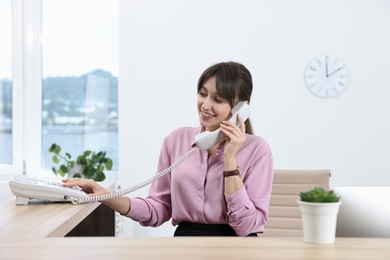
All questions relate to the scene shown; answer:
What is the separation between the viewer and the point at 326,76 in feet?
12.7

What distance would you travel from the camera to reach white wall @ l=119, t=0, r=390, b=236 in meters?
3.86

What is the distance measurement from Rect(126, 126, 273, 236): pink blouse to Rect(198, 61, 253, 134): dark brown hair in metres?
0.15

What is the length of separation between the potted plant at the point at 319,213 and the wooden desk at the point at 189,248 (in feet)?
0.07

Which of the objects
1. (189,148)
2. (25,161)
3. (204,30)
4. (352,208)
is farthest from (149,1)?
(352,208)

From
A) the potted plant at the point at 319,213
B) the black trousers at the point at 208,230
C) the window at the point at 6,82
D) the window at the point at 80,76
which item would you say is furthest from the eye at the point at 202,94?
the window at the point at 6,82

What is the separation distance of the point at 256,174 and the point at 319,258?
77 cm

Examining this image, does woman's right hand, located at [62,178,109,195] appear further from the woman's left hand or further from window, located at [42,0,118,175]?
window, located at [42,0,118,175]

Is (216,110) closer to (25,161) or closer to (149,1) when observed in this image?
(149,1)

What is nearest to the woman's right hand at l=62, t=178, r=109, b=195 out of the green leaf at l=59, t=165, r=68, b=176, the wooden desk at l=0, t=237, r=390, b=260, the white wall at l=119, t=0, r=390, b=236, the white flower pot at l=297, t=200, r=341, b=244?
the wooden desk at l=0, t=237, r=390, b=260

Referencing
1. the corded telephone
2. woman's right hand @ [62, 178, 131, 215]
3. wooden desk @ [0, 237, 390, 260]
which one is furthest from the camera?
woman's right hand @ [62, 178, 131, 215]

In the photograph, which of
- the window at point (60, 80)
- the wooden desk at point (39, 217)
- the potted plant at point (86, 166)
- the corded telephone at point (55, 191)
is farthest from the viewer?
the window at point (60, 80)

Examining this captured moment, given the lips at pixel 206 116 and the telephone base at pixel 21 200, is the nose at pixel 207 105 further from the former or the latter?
the telephone base at pixel 21 200

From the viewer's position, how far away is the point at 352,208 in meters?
1.17

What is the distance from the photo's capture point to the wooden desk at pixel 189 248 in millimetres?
1034
